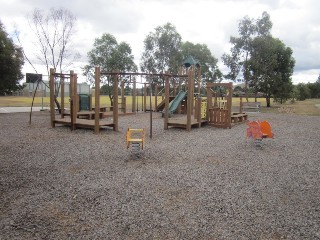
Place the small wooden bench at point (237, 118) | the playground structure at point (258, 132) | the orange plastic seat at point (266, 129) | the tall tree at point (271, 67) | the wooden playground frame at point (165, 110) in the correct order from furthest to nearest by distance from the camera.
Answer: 1. the tall tree at point (271, 67)
2. the small wooden bench at point (237, 118)
3. the wooden playground frame at point (165, 110)
4. the orange plastic seat at point (266, 129)
5. the playground structure at point (258, 132)

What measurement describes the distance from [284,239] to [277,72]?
3165cm

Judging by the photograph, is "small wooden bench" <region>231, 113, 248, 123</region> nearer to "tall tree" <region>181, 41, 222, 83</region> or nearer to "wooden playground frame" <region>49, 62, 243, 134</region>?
"wooden playground frame" <region>49, 62, 243, 134</region>

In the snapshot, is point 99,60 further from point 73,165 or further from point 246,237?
point 246,237

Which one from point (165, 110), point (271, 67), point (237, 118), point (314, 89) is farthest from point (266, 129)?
point (314, 89)

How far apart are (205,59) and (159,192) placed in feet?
133

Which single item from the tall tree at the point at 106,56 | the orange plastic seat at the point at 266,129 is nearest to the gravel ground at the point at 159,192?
the orange plastic seat at the point at 266,129

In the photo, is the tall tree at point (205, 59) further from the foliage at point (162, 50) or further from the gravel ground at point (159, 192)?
the gravel ground at point (159, 192)

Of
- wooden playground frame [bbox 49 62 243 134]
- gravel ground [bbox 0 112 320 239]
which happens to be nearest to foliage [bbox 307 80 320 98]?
wooden playground frame [bbox 49 62 243 134]

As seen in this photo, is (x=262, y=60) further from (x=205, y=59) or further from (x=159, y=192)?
(x=159, y=192)

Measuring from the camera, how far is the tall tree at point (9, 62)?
21.8 metres

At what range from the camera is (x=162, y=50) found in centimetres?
3478

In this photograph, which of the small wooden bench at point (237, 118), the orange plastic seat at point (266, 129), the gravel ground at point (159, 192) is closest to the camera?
the gravel ground at point (159, 192)

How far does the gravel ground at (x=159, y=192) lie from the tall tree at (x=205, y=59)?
34596 mm

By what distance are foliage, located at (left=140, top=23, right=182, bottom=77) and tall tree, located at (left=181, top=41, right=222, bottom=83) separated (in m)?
6.86
